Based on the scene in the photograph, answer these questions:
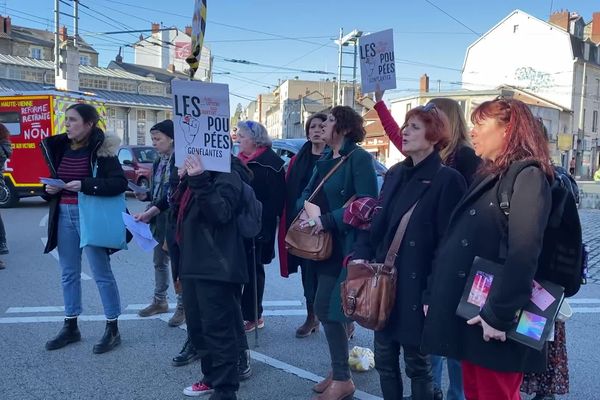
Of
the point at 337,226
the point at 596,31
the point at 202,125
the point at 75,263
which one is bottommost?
the point at 75,263

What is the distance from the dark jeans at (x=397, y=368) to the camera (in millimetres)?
2832

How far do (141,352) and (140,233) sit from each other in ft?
3.40

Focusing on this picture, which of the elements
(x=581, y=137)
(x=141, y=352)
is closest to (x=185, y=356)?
(x=141, y=352)

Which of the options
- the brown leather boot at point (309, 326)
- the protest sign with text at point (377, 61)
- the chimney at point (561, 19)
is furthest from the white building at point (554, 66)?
the brown leather boot at point (309, 326)

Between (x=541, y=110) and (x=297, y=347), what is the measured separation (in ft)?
141

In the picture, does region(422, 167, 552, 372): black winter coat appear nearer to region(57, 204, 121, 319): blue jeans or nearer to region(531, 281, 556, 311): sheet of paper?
region(531, 281, 556, 311): sheet of paper

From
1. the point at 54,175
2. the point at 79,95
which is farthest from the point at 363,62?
the point at 79,95

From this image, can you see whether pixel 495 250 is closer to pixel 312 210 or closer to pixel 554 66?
pixel 312 210

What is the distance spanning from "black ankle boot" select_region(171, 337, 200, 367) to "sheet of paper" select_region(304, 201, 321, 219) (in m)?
1.44

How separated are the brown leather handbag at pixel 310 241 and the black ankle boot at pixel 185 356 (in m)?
1.24

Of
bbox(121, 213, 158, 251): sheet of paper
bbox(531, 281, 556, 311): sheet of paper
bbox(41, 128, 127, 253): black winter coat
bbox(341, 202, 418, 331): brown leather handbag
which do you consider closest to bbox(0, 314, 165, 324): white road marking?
bbox(41, 128, 127, 253): black winter coat

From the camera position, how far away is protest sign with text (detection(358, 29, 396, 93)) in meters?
4.89

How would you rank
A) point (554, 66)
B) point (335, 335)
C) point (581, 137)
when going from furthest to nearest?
point (581, 137) < point (554, 66) < point (335, 335)

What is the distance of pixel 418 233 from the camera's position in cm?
274
